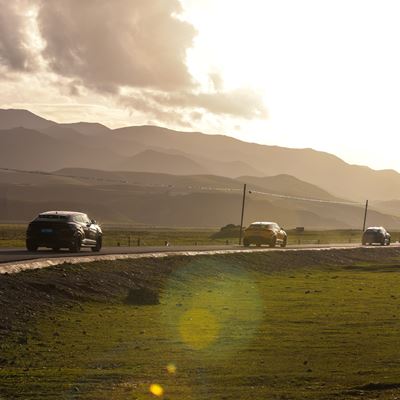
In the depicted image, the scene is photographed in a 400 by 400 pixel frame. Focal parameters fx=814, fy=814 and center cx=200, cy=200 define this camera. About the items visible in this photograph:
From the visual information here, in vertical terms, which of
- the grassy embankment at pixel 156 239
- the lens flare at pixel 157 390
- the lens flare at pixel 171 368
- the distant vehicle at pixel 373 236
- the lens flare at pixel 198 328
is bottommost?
the grassy embankment at pixel 156 239

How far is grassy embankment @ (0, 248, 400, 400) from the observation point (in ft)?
37.0

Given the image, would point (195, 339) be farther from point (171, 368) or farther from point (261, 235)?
point (261, 235)

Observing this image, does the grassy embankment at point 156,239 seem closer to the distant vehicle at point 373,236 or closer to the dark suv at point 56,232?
the distant vehicle at point 373,236

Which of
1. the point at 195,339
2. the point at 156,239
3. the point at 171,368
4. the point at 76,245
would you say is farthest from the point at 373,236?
the point at 171,368

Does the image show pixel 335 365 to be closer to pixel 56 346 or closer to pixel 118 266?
pixel 56 346

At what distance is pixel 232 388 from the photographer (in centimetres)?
1122

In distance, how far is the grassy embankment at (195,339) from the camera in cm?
1127

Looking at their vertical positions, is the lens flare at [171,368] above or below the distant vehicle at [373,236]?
above

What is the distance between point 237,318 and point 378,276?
71.5 ft

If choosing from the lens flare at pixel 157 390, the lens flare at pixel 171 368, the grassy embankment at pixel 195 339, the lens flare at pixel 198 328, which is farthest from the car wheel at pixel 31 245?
the lens flare at pixel 157 390

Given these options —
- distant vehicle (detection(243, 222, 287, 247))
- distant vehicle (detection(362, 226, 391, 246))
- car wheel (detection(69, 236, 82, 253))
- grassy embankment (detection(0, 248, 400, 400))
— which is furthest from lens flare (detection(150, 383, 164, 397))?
distant vehicle (detection(362, 226, 391, 246))

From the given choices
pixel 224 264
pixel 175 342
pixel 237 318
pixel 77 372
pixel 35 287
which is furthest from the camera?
pixel 224 264

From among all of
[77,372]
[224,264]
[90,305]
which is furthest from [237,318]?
[224,264]

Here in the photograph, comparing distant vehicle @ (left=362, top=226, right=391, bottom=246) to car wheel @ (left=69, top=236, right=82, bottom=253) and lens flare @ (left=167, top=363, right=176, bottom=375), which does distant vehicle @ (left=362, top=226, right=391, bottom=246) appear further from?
lens flare @ (left=167, top=363, right=176, bottom=375)
